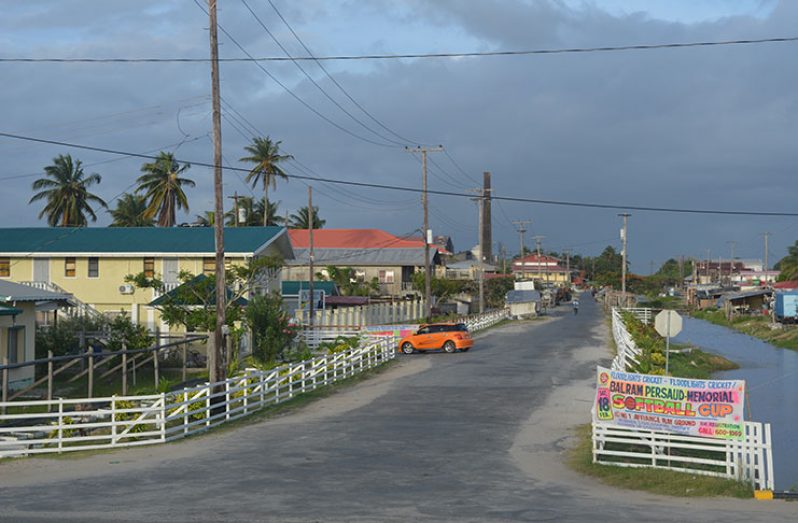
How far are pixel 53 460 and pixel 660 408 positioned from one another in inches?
467

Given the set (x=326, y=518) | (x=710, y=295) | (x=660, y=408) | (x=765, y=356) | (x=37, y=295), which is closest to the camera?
(x=326, y=518)

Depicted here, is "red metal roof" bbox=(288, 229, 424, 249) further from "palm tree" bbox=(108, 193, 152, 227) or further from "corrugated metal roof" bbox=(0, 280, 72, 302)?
"corrugated metal roof" bbox=(0, 280, 72, 302)

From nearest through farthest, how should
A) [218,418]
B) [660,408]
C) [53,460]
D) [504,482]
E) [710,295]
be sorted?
[504,482]
[660,408]
[53,460]
[218,418]
[710,295]

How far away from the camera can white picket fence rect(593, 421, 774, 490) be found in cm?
1499

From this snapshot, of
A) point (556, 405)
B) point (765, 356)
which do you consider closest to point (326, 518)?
point (556, 405)

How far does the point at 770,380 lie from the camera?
4366 centimetres

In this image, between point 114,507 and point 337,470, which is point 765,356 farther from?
point 114,507

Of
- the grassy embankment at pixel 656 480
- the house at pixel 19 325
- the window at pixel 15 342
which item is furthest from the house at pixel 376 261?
the grassy embankment at pixel 656 480

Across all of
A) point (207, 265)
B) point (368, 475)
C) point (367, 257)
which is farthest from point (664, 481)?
point (367, 257)

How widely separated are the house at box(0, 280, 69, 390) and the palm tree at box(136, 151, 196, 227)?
1513 inches

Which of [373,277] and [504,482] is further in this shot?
[373,277]

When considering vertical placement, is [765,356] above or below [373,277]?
below

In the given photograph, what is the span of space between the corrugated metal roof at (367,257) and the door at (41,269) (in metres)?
37.6

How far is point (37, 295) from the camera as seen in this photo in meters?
33.4
